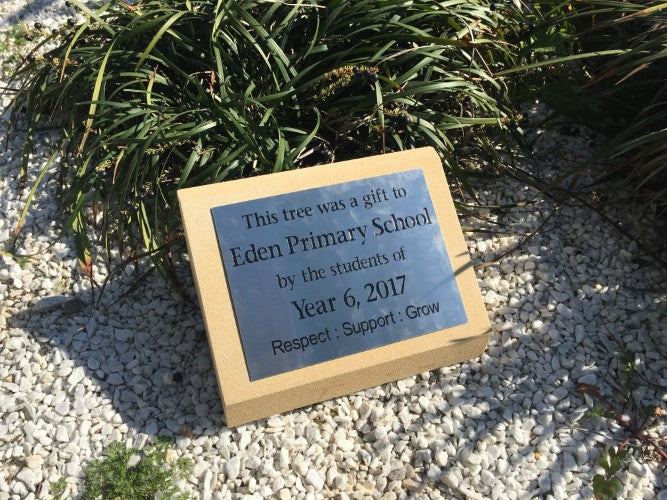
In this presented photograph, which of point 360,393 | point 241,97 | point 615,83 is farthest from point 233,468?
point 615,83

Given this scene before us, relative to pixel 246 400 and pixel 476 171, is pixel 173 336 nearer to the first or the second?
pixel 246 400

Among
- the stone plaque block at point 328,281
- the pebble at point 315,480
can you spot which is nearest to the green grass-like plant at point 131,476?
the stone plaque block at point 328,281

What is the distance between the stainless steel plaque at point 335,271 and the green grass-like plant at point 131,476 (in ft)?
1.50

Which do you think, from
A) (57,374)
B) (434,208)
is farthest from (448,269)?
(57,374)

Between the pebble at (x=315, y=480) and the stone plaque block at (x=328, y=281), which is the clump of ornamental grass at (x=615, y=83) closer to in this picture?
the stone plaque block at (x=328, y=281)

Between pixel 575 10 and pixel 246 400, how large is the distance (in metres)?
2.45

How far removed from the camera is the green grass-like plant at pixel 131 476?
2395 mm

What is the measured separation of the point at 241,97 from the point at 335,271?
36.7 inches

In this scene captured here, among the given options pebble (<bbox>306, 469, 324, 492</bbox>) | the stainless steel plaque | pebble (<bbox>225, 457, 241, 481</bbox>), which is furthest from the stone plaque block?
pebble (<bbox>306, 469, 324, 492</bbox>)

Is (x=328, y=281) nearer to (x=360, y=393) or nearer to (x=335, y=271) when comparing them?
(x=335, y=271)

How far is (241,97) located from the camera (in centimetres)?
304

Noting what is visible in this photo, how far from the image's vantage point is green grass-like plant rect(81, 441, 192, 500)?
2.39m

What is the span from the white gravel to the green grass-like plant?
2.1 inches

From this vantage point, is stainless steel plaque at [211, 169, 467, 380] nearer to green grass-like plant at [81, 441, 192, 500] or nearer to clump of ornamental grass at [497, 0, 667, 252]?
green grass-like plant at [81, 441, 192, 500]
